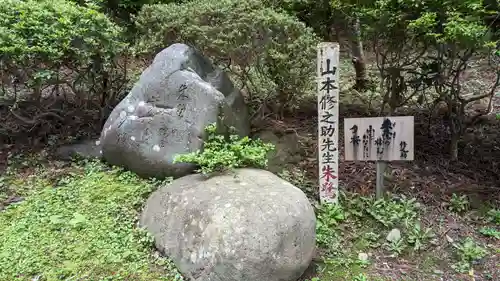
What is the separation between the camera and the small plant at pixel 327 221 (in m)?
4.70

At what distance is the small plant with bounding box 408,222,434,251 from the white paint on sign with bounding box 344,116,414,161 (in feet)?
2.69

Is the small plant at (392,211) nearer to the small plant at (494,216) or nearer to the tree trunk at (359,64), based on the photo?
the small plant at (494,216)

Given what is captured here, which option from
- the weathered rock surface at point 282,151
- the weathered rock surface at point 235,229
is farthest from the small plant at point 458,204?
the weathered rock surface at point 235,229

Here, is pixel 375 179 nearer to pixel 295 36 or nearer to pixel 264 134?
pixel 264 134

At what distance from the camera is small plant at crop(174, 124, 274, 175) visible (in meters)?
4.66

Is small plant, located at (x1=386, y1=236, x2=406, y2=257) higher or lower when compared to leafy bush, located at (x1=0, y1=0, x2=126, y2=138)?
lower

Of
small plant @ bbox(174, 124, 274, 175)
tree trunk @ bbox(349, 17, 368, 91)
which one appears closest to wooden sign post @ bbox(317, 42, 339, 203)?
small plant @ bbox(174, 124, 274, 175)

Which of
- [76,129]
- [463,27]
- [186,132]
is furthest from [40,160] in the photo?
[463,27]

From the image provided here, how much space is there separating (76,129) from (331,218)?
387 cm

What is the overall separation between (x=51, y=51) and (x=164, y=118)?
1576 millimetres

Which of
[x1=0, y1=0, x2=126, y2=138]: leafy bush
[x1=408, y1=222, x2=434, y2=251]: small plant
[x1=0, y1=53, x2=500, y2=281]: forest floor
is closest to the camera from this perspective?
[x1=0, y1=53, x2=500, y2=281]: forest floor

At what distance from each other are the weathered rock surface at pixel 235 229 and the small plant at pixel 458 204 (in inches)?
92.0

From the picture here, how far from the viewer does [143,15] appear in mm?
6184

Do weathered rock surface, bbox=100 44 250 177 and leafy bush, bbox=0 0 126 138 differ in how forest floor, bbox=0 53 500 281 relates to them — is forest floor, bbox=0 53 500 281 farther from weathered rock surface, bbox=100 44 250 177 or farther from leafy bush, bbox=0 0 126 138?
leafy bush, bbox=0 0 126 138
